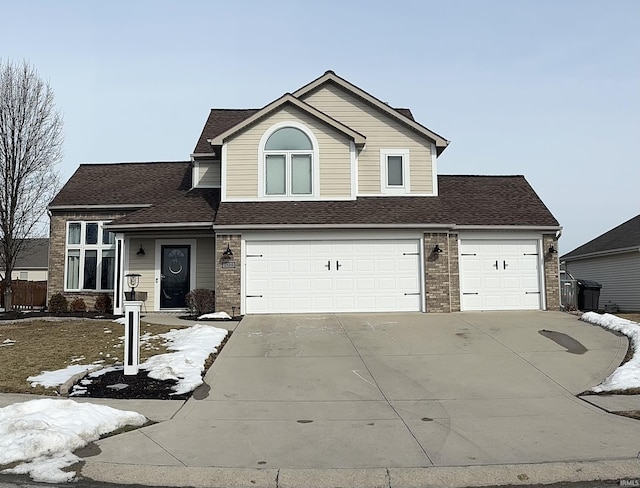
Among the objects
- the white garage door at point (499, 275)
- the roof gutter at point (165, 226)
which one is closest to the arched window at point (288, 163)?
the roof gutter at point (165, 226)

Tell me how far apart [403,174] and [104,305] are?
11.4 m

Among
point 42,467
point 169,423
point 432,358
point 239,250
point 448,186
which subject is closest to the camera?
point 42,467

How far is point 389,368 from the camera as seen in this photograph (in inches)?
398

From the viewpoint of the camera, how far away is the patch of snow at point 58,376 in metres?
8.90

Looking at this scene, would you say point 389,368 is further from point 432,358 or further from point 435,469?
point 435,469

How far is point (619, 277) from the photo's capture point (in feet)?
83.1

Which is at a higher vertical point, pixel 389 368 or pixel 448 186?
pixel 448 186

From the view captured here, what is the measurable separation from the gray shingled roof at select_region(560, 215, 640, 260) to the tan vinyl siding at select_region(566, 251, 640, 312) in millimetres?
445

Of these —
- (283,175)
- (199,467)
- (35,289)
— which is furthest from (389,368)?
(35,289)

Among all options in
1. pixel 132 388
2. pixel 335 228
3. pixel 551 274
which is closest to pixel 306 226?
pixel 335 228

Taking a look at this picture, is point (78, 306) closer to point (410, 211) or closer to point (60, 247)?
point (60, 247)

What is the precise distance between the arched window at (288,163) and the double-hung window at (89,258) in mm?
7230

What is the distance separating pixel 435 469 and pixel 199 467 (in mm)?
2357

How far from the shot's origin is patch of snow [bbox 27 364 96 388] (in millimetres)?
8898
